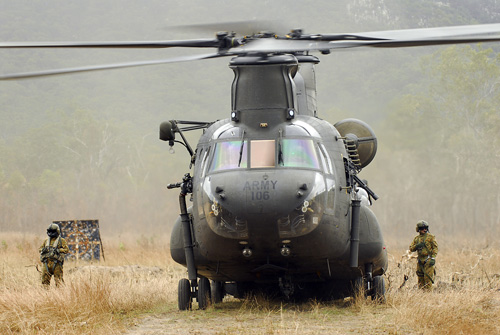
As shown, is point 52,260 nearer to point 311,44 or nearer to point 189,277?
point 189,277

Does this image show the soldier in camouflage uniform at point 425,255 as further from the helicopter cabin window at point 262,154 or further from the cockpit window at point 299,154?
the helicopter cabin window at point 262,154

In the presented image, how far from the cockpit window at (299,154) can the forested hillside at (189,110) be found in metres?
5.61

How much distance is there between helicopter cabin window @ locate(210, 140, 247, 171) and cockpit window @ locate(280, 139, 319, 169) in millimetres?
570

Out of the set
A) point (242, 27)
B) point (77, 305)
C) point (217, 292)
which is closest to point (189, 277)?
point (217, 292)

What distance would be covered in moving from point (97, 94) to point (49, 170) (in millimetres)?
14741

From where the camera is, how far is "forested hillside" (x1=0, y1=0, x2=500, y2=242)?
118ft

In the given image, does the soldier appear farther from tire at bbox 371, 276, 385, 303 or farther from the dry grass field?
tire at bbox 371, 276, 385, 303

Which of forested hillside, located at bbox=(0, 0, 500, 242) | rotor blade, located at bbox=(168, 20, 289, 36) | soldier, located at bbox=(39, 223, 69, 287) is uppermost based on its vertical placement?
forested hillside, located at bbox=(0, 0, 500, 242)

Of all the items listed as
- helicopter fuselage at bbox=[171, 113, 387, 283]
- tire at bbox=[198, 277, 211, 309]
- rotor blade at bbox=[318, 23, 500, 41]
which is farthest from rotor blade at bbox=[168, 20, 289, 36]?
tire at bbox=[198, 277, 211, 309]

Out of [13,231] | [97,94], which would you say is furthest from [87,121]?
[13,231]

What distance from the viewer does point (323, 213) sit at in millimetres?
11406

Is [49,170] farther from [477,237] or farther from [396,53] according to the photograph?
[477,237]

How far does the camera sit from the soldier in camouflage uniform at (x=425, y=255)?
14.4 m

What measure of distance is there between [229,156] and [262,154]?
51cm
